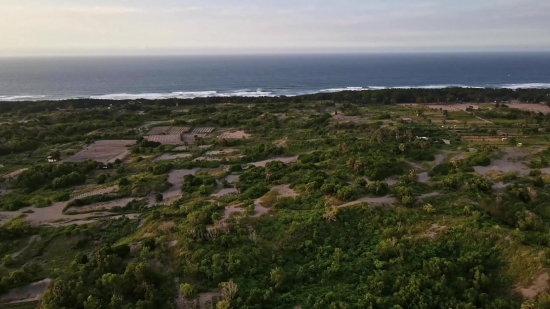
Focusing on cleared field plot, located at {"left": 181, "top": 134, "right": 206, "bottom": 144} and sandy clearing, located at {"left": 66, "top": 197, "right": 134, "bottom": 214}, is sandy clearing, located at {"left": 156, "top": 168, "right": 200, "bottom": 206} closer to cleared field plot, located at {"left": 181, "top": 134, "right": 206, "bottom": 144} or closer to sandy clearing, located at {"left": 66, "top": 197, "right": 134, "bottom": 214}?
sandy clearing, located at {"left": 66, "top": 197, "right": 134, "bottom": 214}

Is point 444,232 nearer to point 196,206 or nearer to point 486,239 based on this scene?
point 486,239

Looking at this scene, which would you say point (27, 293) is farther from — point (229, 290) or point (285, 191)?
point (285, 191)

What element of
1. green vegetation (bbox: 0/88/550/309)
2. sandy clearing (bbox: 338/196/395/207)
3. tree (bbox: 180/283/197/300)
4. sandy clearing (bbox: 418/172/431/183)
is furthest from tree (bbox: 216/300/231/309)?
sandy clearing (bbox: 418/172/431/183)

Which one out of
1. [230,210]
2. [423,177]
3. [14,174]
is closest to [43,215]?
[14,174]

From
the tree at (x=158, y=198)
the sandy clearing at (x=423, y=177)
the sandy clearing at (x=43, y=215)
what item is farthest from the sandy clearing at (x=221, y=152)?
the sandy clearing at (x=423, y=177)

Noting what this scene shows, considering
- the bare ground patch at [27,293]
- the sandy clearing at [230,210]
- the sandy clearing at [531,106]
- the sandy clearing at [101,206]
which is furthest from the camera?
the sandy clearing at [531,106]

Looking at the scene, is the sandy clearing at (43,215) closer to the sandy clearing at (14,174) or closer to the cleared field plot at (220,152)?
the sandy clearing at (14,174)
